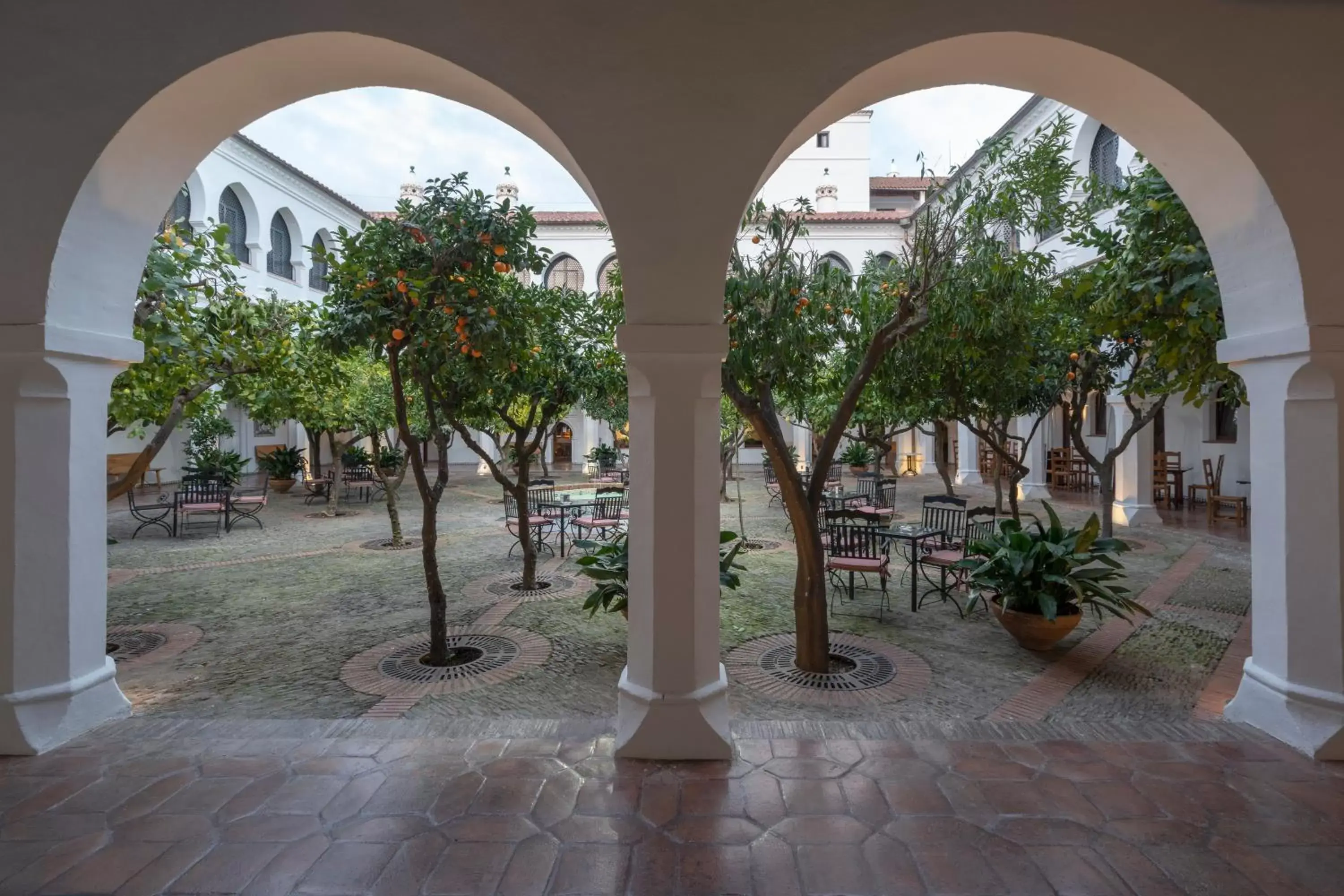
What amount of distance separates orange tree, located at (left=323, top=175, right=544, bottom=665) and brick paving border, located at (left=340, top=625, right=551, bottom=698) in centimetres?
60

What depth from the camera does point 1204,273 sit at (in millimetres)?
4012

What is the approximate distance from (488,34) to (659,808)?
3.28 metres

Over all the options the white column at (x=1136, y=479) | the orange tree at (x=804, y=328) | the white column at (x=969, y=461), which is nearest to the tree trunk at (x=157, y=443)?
the orange tree at (x=804, y=328)

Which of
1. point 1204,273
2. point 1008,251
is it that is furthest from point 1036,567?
point 1008,251

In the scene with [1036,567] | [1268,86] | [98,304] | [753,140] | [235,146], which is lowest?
[1036,567]

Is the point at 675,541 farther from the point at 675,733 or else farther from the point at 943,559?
the point at 943,559

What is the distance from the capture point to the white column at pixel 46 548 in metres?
3.07

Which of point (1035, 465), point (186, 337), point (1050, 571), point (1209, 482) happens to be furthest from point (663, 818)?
point (1035, 465)

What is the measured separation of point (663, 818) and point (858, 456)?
60.9 feet

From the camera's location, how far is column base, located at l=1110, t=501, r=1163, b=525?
11906 mm

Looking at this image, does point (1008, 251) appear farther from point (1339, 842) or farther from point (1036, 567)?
point (1339, 842)

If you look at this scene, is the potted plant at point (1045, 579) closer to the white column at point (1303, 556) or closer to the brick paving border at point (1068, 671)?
the brick paving border at point (1068, 671)

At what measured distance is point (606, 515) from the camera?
9.95m

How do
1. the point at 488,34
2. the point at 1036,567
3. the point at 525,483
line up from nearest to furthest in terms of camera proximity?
the point at 488,34, the point at 1036,567, the point at 525,483
